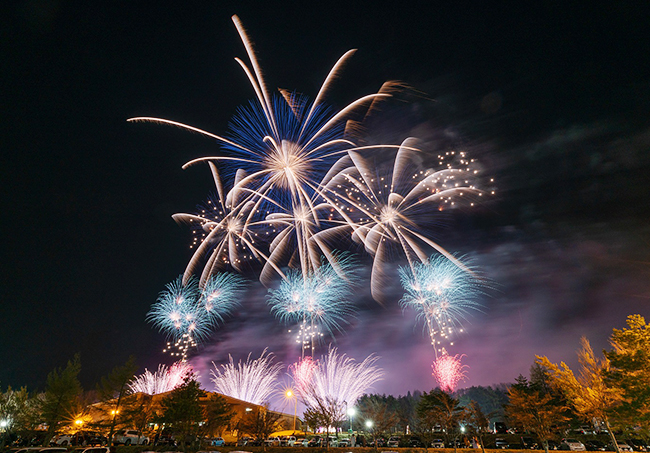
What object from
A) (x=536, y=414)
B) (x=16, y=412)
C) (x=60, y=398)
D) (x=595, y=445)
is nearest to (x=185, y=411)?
(x=60, y=398)

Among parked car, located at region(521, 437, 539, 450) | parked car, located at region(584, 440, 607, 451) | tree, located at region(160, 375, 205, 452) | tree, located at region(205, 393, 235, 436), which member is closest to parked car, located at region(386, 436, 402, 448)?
parked car, located at region(521, 437, 539, 450)

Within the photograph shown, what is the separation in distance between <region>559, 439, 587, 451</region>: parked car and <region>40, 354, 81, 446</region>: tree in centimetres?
5888

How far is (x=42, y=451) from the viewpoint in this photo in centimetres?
1902

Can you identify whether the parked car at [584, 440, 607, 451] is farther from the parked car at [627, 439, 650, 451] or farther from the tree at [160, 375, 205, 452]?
the tree at [160, 375, 205, 452]

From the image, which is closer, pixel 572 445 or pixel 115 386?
pixel 572 445

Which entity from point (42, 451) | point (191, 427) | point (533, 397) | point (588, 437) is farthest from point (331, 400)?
point (588, 437)

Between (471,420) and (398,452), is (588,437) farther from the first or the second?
(398,452)

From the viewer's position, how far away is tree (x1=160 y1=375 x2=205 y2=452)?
101 feet

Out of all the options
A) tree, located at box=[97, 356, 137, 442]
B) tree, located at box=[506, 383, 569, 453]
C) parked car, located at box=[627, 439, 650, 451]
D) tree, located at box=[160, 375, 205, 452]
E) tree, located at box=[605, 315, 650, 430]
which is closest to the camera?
tree, located at box=[605, 315, 650, 430]

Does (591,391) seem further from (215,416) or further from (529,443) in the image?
(215,416)

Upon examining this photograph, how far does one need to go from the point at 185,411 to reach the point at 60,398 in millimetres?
25099

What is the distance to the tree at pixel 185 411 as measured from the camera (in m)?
30.8

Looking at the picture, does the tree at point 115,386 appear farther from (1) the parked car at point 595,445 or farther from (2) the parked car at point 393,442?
(1) the parked car at point 595,445

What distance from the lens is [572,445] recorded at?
34.4 metres
